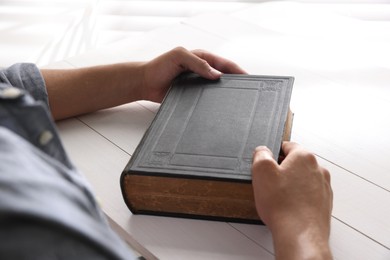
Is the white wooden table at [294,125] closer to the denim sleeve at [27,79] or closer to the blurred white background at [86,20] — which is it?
the denim sleeve at [27,79]

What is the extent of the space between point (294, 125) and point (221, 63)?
0.18 m

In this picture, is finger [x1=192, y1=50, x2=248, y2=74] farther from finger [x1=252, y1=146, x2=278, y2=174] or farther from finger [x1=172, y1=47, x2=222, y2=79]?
finger [x1=252, y1=146, x2=278, y2=174]

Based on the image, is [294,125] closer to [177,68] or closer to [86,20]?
[177,68]

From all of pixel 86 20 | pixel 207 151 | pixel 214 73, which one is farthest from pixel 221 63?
pixel 86 20

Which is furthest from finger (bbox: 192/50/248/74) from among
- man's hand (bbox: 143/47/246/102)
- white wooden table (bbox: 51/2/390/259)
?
white wooden table (bbox: 51/2/390/259)

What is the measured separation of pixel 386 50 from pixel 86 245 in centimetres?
115

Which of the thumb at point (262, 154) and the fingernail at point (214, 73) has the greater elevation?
the fingernail at point (214, 73)

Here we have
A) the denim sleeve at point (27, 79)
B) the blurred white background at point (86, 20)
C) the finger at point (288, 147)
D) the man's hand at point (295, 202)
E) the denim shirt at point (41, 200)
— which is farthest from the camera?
the blurred white background at point (86, 20)

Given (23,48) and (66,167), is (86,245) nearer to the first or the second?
(66,167)

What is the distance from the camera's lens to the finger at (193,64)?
3.01 ft

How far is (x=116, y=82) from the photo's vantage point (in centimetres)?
99

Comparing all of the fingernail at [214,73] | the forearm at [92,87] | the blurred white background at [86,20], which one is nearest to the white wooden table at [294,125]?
the forearm at [92,87]

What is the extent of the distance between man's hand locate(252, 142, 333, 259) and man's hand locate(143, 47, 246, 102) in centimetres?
27

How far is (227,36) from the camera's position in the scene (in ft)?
4.06
